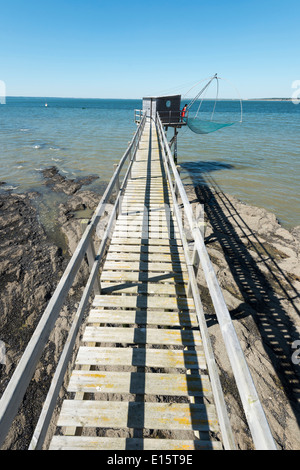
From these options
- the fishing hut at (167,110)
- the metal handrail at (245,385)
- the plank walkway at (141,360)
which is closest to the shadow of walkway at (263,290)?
the plank walkway at (141,360)

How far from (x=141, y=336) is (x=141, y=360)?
35 centimetres

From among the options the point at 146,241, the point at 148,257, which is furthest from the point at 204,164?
the point at 148,257

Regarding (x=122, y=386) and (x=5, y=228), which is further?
(x=5, y=228)

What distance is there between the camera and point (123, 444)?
219 cm

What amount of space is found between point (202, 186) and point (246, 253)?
772cm

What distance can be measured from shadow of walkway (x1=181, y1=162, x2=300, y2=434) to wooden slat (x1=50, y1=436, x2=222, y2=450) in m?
3.24

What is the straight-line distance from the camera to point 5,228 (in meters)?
9.95

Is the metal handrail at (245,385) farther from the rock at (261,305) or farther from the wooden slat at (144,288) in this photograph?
the rock at (261,305)

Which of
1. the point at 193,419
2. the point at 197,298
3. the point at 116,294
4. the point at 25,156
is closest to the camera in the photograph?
the point at 193,419

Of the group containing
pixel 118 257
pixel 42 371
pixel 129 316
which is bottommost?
pixel 42 371

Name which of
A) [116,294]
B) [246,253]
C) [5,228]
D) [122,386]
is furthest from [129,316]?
[5,228]

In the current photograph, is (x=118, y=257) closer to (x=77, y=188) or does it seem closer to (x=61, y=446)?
(x=61, y=446)

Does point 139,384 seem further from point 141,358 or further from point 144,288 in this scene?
point 144,288

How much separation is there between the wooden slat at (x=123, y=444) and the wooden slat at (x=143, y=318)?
130cm
